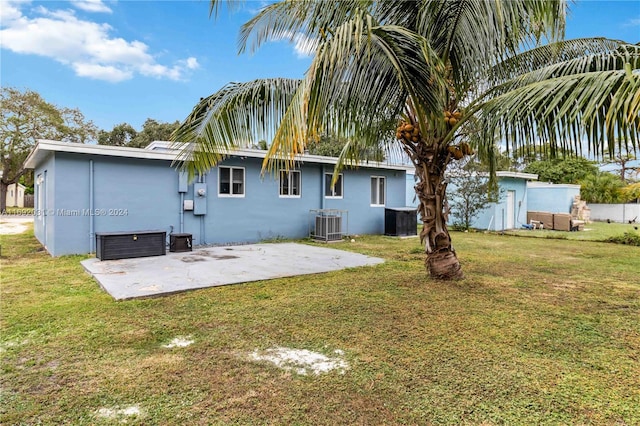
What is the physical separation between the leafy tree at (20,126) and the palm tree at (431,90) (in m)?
28.4

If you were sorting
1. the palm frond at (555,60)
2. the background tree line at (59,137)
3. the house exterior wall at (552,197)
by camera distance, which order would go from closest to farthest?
the palm frond at (555,60) < the house exterior wall at (552,197) < the background tree line at (59,137)

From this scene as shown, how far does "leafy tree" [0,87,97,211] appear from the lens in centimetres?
2594

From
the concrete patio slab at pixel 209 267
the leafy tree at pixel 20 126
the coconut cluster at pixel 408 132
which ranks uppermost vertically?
the leafy tree at pixel 20 126

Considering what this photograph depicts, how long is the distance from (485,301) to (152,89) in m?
20.4

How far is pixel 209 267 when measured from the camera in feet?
23.0

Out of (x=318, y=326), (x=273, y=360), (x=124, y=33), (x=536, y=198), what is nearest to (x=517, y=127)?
(x=318, y=326)

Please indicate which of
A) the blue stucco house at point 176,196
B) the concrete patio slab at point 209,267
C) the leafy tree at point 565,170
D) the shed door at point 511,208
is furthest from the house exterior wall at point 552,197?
the concrete patio slab at point 209,267

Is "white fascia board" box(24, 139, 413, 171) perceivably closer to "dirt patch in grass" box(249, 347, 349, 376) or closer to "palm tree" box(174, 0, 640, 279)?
"palm tree" box(174, 0, 640, 279)

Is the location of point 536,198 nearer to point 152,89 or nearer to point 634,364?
point 634,364

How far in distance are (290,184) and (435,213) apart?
23.0ft

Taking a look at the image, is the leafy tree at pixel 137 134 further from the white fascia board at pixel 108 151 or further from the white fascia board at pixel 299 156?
the white fascia board at pixel 108 151

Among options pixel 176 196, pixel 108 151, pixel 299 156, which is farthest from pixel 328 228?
pixel 108 151

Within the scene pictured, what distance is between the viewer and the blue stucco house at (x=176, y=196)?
8.34m

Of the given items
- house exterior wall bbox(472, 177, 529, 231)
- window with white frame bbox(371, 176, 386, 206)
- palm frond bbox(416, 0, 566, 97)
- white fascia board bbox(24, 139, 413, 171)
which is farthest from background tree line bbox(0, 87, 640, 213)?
palm frond bbox(416, 0, 566, 97)
